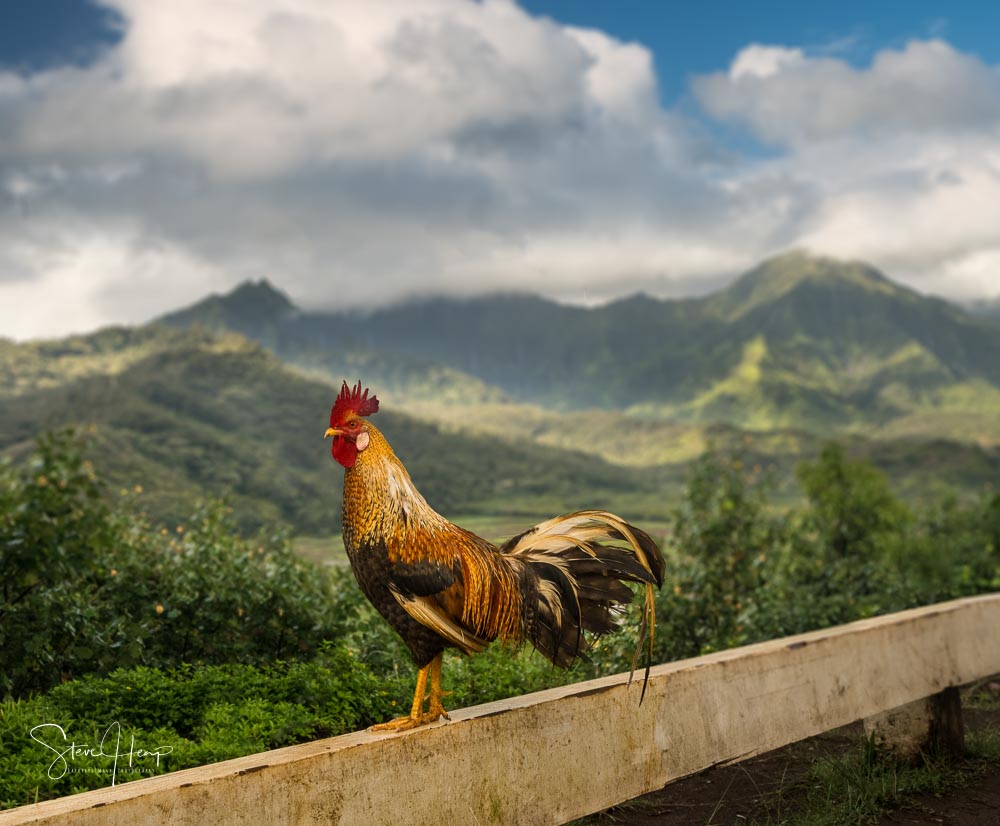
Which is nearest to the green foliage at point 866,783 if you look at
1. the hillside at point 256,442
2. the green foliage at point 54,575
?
the green foliage at point 54,575

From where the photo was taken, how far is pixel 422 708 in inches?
142

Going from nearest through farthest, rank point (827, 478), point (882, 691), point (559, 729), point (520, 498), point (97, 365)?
1. point (559, 729)
2. point (882, 691)
3. point (827, 478)
4. point (520, 498)
5. point (97, 365)

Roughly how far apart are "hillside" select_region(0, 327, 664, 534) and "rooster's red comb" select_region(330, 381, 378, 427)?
1473 inches

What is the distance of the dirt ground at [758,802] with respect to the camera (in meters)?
4.54

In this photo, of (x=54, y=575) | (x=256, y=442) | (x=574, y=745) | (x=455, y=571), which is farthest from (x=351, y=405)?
(x=256, y=442)

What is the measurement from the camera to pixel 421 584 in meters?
3.49

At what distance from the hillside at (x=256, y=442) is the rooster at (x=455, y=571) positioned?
122 feet

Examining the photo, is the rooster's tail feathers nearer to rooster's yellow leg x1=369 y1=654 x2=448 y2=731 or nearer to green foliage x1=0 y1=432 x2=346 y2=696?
rooster's yellow leg x1=369 y1=654 x2=448 y2=731

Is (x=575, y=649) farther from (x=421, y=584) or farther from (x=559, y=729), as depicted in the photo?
(x=421, y=584)

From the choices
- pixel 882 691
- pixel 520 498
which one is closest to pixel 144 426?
pixel 520 498

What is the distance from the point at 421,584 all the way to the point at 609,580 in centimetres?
93

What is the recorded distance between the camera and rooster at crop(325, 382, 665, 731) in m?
3.53

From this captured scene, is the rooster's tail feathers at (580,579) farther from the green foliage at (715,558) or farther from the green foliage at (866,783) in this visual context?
the green foliage at (715,558)

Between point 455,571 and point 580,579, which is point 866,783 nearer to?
point 580,579
